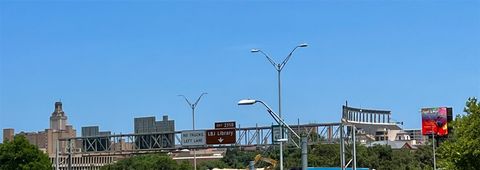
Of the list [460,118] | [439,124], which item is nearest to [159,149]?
[439,124]

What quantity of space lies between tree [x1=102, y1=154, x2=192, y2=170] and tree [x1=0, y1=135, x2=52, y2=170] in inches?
2036

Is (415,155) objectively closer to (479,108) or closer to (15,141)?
(15,141)

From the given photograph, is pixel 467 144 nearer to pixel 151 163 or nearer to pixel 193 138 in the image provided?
pixel 193 138

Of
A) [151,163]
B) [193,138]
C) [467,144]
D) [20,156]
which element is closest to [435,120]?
[193,138]

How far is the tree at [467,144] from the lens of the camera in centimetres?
3678

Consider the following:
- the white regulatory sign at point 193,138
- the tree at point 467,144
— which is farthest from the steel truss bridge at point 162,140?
the tree at point 467,144

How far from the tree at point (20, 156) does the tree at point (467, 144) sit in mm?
39246

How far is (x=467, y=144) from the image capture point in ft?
121

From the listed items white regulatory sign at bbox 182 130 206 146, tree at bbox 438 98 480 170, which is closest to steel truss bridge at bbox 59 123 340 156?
white regulatory sign at bbox 182 130 206 146

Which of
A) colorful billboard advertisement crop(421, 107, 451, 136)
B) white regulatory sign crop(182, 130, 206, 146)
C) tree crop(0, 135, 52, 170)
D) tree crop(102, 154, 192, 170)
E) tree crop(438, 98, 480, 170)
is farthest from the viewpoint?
tree crop(102, 154, 192, 170)

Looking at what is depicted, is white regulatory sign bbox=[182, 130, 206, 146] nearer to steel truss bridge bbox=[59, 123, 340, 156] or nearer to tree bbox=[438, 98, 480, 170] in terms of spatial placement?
steel truss bridge bbox=[59, 123, 340, 156]

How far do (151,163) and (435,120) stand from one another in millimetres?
42107

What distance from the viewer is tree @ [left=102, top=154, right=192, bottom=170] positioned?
409ft

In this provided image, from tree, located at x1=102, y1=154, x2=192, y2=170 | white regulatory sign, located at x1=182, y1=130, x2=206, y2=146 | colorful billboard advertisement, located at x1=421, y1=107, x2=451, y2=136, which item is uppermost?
colorful billboard advertisement, located at x1=421, y1=107, x2=451, y2=136
